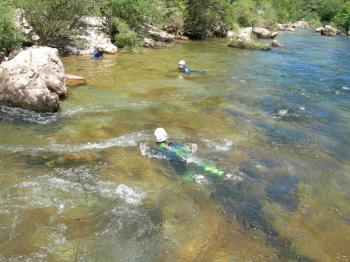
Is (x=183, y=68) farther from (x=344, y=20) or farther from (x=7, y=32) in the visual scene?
(x=344, y=20)

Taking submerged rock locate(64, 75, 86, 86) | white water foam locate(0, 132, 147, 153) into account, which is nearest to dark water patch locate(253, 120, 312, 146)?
white water foam locate(0, 132, 147, 153)

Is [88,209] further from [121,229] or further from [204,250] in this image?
[204,250]

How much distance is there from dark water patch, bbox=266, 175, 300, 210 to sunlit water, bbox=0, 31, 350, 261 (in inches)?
1.0

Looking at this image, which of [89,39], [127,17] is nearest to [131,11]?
[127,17]

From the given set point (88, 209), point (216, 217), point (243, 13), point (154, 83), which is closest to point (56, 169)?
point (88, 209)

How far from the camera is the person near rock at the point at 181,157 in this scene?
952 cm

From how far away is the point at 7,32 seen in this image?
17.0m

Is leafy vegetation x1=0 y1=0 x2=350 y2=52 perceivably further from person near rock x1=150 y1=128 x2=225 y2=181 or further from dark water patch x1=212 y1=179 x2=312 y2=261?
dark water patch x1=212 y1=179 x2=312 y2=261

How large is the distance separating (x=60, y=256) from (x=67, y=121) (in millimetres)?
6432

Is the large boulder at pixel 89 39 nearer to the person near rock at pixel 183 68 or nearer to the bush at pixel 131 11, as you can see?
the bush at pixel 131 11

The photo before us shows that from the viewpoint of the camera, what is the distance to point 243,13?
160ft

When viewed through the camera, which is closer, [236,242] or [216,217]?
[236,242]

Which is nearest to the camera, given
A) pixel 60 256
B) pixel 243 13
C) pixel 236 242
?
pixel 60 256

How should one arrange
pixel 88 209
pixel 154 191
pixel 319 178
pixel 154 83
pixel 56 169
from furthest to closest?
pixel 154 83 → pixel 319 178 → pixel 56 169 → pixel 154 191 → pixel 88 209
